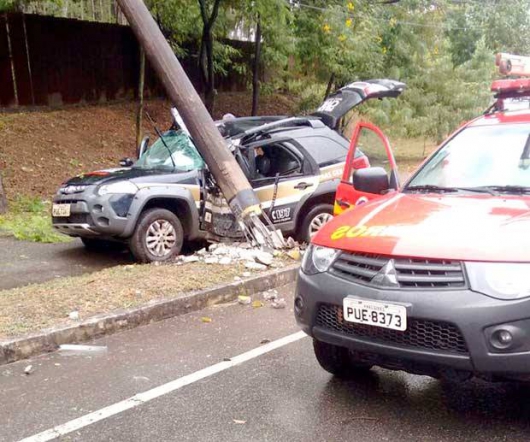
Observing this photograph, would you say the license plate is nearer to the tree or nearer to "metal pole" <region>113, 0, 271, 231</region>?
"metal pole" <region>113, 0, 271, 231</region>

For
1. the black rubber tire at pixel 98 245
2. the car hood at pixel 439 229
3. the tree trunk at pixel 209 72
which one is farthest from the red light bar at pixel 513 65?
the tree trunk at pixel 209 72

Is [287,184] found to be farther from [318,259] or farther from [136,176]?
[318,259]

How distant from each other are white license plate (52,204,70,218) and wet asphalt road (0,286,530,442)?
3.23 meters

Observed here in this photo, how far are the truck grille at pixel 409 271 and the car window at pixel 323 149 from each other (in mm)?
5158

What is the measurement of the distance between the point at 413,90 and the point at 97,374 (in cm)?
1825

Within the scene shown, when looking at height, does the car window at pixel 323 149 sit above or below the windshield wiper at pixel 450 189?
below

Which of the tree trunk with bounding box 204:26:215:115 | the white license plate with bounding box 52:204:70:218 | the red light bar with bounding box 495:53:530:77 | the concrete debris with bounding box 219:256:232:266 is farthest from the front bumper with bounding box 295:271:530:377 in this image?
the tree trunk with bounding box 204:26:215:115

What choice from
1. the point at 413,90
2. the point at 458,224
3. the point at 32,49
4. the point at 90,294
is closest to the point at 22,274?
the point at 90,294

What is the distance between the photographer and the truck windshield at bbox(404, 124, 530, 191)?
4.38 meters

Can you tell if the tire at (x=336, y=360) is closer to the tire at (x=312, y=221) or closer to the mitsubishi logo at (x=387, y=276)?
the mitsubishi logo at (x=387, y=276)

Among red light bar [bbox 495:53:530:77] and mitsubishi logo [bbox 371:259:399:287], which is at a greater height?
red light bar [bbox 495:53:530:77]

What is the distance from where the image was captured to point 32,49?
53.2ft

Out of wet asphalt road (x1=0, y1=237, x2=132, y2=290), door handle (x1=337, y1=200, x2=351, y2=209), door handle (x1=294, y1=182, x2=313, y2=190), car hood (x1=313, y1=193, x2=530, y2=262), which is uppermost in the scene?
car hood (x1=313, y1=193, x2=530, y2=262)

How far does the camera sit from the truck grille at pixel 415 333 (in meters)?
3.35
